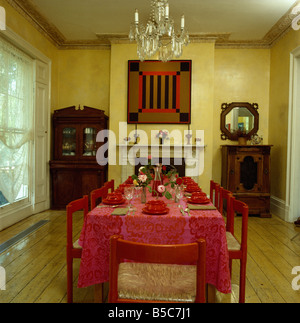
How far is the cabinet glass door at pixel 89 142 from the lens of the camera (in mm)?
5285

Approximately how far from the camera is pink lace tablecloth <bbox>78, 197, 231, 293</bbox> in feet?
5.86

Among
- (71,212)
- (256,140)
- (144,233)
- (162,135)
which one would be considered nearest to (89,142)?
(162,135)

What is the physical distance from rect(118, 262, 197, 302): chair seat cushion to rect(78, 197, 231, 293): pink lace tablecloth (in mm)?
153

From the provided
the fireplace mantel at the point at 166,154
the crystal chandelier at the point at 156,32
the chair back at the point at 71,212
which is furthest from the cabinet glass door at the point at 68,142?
the chair back at the point at 71,212

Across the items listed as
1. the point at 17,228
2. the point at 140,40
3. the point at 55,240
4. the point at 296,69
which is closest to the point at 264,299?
the point at 55,240

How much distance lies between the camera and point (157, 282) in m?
1.56

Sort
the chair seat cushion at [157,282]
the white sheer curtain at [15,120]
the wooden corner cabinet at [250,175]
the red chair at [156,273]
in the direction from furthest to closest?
1. the wooden corner cabinet at [250,175]
2. the white sheer curtain at [15,120]
3. the chair seat cushion at [157,282]
4. the red chair at [156,273]

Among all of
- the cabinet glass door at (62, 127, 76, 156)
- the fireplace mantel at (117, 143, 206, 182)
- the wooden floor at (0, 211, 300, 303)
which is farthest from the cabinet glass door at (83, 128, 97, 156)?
the wooden floor at (0, 211, 300, 303)

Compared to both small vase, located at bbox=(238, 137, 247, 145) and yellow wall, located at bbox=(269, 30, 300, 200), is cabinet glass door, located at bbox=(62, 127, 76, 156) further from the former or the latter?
yellow wall, located at bbox=(269, 30, 300, 200)

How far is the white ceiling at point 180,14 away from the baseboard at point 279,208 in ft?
9.80

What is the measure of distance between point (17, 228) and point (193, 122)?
342 cm

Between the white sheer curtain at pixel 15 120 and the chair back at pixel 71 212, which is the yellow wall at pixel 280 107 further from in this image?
the white sheer curtain at pixel 15 120

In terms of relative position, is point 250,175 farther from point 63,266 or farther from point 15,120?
point 15,120
